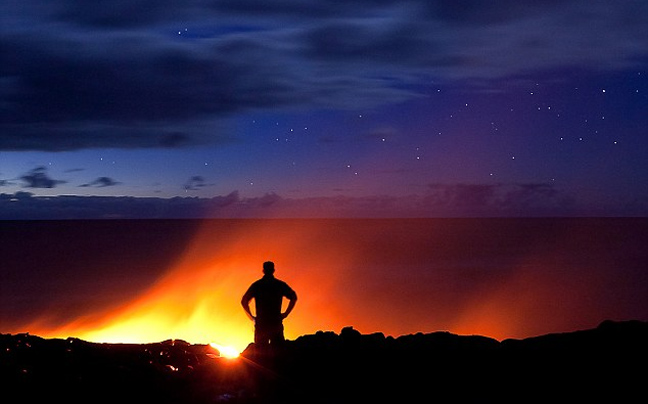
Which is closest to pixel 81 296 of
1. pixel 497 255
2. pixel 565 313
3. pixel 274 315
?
pixel 565 313

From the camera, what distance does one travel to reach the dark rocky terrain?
475 inches

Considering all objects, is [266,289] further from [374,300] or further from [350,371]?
[374,300]

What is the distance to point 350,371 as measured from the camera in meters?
14.9

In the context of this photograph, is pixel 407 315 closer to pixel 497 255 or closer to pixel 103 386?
pixel 103 386

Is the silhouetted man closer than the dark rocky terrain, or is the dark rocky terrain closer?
the dark rocky terrain

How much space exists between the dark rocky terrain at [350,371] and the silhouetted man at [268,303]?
1.34 ft

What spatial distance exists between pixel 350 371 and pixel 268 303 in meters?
2.37

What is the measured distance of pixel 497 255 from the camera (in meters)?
123

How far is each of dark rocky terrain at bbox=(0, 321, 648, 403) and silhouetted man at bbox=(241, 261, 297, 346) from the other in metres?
0.41

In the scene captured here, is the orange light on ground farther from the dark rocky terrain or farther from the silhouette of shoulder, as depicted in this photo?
the silhouette of shoulder

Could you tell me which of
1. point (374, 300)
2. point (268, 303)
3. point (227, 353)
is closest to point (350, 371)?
point (268, 303)

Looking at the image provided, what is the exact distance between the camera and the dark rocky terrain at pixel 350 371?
39.6ft

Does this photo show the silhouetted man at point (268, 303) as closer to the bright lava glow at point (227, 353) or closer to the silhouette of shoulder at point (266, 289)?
the silhouette of shoulder at point (266, 289)

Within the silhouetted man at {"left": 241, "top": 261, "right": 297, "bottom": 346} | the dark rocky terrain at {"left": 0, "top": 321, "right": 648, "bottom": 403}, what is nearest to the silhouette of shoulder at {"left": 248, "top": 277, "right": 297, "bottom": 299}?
the silhouetted man at {"left": 241, "top": 261, "right": 297, "bottom": 346}
